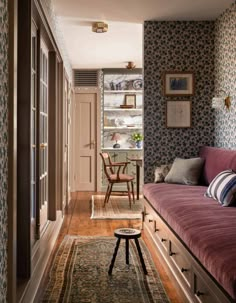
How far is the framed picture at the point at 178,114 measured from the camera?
4961 mm

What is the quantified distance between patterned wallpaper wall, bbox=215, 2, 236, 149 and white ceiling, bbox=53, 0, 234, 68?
0.17 metres

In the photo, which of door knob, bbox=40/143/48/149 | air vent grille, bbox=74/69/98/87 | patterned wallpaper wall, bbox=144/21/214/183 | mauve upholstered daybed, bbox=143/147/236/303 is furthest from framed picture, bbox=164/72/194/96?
air vent grille, bbox=74/69/98/87

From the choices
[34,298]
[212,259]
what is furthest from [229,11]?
[34,298]

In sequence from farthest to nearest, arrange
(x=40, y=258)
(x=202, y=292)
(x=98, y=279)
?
1. (x=40, y=258)
2. (x=98, y=279)
3. (x=202, y=292)

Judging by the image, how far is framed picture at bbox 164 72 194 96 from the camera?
496 cm

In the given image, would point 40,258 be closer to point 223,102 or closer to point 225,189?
point 225,189

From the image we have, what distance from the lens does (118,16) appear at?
15.3 feet

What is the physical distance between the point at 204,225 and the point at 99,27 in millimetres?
3388

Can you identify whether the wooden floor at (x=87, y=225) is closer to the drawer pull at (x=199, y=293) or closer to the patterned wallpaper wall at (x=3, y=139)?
the drawer pull at (x=199, y=293)

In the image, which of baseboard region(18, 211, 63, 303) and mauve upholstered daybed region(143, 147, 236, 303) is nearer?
mauve upholstered daybed region(143, 147, 236, 303)

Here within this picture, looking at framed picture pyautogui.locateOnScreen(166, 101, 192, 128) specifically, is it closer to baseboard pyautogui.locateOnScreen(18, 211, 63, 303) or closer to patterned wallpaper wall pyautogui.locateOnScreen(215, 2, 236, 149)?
patterned wallpaper wall pyautogui.locateOnScreen(215, 2, 236, 149)

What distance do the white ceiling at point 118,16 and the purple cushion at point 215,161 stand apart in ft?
5.39

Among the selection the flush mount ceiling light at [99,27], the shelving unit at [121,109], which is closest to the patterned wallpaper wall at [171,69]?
the flush mount ceiling light at [99,27]

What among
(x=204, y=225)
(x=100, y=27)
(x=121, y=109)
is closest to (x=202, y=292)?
(x=204, y=225)
